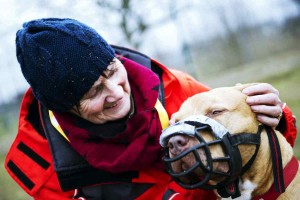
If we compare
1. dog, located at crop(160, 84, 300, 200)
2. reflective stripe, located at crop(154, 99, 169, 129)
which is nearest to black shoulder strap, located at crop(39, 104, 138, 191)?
reflective stripe, located at crop(154, 99, 169, 129)

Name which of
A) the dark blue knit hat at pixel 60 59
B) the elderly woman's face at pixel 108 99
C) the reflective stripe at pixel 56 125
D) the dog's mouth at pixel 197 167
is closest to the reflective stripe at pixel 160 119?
the reflective stripe at pixel 56 125

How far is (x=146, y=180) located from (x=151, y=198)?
144 millimetres

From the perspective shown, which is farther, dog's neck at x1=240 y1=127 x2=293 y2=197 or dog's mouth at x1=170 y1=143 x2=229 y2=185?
dog's neck at x1=240 y1=127 x2=293 y2=197

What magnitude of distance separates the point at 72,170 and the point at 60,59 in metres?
0.74

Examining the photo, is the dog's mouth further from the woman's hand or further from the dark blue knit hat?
the dark blue knit hat

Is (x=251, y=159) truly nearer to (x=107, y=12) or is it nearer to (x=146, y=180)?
(x=146, y=180)

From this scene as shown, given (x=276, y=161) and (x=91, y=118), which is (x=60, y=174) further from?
(x=276, y=161)

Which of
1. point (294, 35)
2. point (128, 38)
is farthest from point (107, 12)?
point (294, 35)

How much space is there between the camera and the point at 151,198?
2.51 metres

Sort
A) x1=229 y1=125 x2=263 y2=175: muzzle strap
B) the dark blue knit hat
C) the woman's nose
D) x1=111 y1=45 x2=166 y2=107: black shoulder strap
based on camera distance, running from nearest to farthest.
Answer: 1. x1=229 y1=125 x2=263 y2=175: muzzle strap
2. the dark blue knit hat
3. the woman's nose
4. x1=111 y1=45 x2=166 y2=107: black shoulder strap

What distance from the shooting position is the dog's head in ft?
6.09

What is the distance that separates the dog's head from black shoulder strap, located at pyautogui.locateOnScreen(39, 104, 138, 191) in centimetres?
59

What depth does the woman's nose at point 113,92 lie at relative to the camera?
2232 millimetres

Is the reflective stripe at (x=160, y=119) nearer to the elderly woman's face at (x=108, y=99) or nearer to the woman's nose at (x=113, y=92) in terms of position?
the elderly woman's face at (x=108, y=99)
